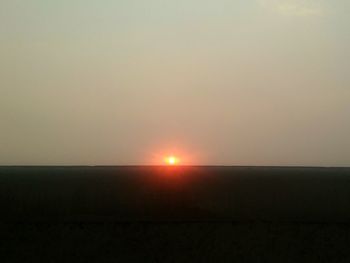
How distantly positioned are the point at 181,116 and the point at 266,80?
Answer: 0.18 meters

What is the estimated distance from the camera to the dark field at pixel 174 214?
579 mm

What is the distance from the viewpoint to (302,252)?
61 centimetres

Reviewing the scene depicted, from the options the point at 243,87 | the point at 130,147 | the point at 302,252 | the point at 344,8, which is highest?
the point at 344,8

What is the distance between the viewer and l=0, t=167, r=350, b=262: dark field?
1.90 ft

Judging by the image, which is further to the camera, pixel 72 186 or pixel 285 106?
pixel 285 106

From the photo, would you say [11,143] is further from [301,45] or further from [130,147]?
[301,45]

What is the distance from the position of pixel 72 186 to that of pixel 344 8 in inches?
24.0

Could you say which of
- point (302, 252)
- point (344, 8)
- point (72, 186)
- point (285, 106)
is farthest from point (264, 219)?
point (344, 8)

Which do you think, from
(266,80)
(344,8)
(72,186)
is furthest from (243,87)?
(72,186)

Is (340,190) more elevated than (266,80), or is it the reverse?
(266,80)

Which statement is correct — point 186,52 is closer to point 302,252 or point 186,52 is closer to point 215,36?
point 215,36

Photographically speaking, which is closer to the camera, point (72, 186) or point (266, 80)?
point (72, 186)

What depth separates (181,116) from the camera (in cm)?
68

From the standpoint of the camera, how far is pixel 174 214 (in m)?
0.59
